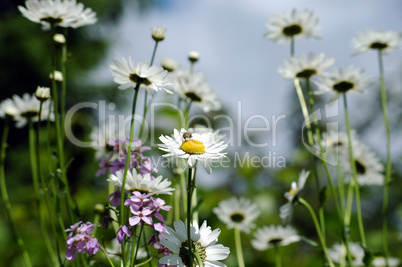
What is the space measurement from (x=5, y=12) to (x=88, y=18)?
543cm

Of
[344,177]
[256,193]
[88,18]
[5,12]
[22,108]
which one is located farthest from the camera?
[5,12]

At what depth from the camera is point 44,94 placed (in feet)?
2.08

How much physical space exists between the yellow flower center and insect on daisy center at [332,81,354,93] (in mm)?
558

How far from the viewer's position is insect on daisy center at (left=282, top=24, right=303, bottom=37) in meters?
1.07

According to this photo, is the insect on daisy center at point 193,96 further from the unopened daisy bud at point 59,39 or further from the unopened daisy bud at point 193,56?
the unopened daisy bud at point 59,39

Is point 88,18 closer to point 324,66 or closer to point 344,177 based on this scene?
point 324,66

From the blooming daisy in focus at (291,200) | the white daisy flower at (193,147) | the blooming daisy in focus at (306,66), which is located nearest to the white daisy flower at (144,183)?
the white daisy flower at (193,147)

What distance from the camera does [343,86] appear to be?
95cm

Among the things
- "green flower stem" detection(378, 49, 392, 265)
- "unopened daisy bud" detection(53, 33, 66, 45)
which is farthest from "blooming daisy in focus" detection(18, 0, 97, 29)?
"green flower stem" detection(378, 49, 392, 265)

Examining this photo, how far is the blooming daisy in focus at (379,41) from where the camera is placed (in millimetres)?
1021

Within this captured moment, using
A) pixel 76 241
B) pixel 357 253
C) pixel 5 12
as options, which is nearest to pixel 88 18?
pixel 76 241

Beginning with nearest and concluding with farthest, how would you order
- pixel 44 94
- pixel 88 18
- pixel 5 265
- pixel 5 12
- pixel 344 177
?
pixel 44 94, pixel 88 18, pixel 344 177, pixel 5 265, pixel 5 12

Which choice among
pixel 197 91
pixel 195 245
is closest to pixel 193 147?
pixel 195 245

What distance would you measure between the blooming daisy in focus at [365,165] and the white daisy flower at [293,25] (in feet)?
1.09
